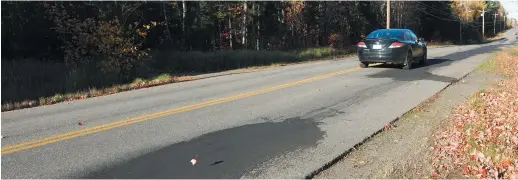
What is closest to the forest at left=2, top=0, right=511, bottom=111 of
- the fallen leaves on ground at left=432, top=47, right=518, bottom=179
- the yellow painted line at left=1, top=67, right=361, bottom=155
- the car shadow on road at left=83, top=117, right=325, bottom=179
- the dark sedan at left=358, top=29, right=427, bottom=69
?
the yellow painted line at left=1, top=67, right=361, bottom=155

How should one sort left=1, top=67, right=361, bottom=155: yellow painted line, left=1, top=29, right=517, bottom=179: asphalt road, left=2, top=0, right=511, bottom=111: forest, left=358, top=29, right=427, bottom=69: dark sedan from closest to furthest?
left=1, top=29, right=517, bottom=179: asphalt road, left=1, top=67, right=361, bottom=155: yellow painted line, left=358, top=29, right=427, bottom=69: dark sedan, left=2, top=0, right=511, bottom=111: forest

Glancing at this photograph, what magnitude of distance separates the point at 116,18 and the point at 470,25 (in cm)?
8504

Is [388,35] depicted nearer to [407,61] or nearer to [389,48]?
[389,48]

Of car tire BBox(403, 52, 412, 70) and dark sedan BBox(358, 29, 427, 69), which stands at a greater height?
dark sedan BBox(358, 29, 427, 69)

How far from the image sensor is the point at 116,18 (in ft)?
48.1

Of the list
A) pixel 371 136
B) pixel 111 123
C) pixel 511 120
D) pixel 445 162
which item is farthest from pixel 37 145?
pixel 511 120

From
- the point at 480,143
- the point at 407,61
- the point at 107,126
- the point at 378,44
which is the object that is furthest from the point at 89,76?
the point at 480,143

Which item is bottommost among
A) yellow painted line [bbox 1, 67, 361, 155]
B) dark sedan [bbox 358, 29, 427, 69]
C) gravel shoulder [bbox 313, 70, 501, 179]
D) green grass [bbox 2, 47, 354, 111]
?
gravel shoulder [bbox 313, 70, 501, 179]

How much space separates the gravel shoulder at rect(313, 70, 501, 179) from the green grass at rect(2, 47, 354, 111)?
7791 millimetres

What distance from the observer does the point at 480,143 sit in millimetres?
5074

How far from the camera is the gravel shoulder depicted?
14.3 feet

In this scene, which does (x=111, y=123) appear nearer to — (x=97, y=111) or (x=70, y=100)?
(x=97, y=111)

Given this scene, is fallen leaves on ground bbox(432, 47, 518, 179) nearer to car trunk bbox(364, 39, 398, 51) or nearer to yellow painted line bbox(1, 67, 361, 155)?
yellow painted line bbox(1, 67, 361, 155)

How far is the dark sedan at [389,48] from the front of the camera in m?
14.2
